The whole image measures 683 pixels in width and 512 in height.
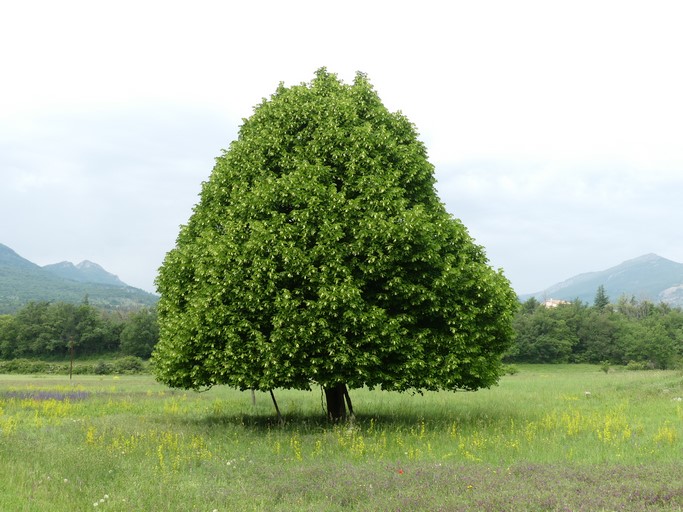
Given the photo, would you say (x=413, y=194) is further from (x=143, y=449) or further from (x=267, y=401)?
(x=267, y=401)

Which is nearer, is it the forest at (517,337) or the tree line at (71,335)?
the forest at (517,337)

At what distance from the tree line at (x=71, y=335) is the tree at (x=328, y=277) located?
416 feet

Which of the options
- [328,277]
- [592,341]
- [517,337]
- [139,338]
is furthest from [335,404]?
[592,341]

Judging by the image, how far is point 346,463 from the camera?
46.8 ft

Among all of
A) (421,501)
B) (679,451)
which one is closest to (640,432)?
(679,451)

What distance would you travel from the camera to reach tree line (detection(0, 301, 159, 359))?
144375 millimetres

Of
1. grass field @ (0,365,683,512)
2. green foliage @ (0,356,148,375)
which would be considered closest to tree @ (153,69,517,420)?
grass field @ (0,365,683,512)

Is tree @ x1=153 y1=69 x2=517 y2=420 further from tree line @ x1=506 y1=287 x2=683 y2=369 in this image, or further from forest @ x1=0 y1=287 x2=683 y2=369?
forest @ x1=0 y1=287 x2=683 y2=369

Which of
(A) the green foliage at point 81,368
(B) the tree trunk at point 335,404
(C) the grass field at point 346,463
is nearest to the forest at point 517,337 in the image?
(A) the green foliage at point 81,368

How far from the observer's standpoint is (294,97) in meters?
23.4

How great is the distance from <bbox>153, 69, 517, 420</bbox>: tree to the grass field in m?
2.28

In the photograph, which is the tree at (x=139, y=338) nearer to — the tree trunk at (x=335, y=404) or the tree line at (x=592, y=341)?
the tree line at (x=592, y=341)

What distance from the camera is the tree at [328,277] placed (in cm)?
1881

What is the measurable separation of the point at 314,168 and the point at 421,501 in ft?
42.3
